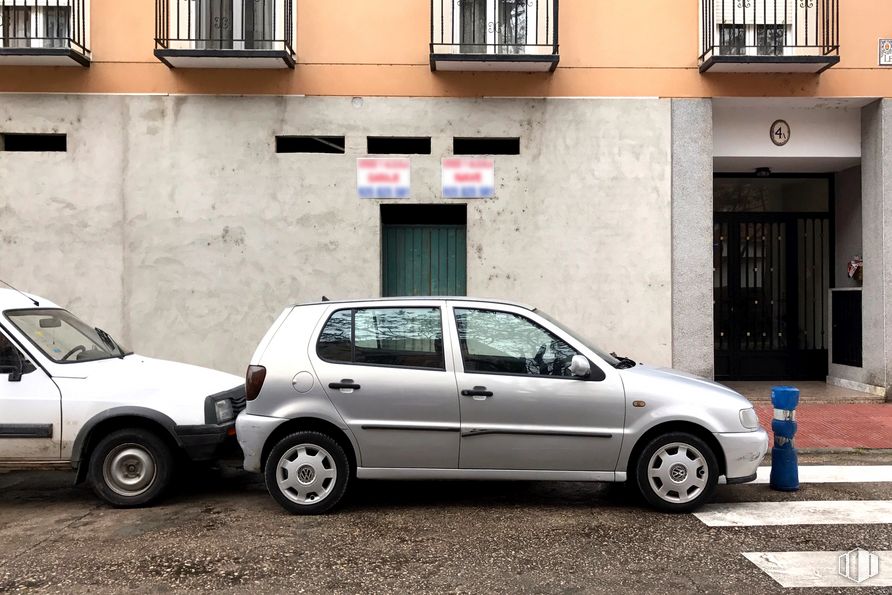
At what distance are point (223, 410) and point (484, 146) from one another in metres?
6.47

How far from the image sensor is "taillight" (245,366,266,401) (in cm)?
548

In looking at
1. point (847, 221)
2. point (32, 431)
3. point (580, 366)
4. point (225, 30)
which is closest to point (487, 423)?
point (580, 366)

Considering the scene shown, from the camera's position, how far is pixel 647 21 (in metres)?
10.6

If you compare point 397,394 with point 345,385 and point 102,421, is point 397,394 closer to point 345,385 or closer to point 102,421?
point 345,385

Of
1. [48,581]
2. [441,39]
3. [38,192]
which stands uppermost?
[441,39]

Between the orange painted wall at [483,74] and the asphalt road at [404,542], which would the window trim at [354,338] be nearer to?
the asphalt road at [404,542]

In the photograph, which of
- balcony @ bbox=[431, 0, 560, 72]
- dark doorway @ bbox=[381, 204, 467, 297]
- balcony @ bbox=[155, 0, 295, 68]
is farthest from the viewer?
dark doorway @ bbox=[381, 204, 467, 297]

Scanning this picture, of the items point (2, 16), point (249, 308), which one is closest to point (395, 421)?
point (249, 308)

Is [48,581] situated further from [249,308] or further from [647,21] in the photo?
[647,21]

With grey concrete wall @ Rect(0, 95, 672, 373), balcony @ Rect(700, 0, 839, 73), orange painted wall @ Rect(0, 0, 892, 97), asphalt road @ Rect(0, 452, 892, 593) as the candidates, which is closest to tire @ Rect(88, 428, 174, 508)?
asphalt road @ Rect(0, 452, 892, 593)

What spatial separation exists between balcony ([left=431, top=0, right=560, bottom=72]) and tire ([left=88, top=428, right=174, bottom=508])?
688 centimetres

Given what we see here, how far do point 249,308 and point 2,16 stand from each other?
5.79 metres

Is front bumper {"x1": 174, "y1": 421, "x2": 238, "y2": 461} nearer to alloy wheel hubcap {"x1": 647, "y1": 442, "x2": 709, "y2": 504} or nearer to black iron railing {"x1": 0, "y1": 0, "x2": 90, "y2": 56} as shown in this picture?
alloy wheel hubcap {"x1": 647, "y1": 442, "x2": 709, "y2": 504}

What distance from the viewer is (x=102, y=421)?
5562 millimetres
